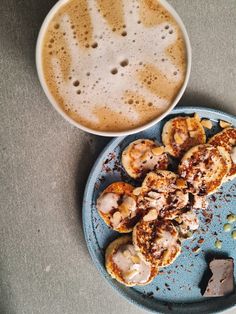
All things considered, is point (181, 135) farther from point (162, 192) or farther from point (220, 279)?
point (220, 279)

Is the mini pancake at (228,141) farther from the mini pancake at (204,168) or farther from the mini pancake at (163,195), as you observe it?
the mini pancake at (163,195)

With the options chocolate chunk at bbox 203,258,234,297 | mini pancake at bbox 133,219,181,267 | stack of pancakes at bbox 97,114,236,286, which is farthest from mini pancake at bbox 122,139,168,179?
chocolate chunk at bbox 203,258,234,297

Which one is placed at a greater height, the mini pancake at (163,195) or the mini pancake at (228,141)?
the mini pancake at (228,141)

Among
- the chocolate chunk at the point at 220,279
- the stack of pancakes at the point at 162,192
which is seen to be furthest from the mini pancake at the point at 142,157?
the chocolate chunk at the point at 220,279

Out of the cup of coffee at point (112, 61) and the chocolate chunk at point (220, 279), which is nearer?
the cup of coffee at point (112, 61)

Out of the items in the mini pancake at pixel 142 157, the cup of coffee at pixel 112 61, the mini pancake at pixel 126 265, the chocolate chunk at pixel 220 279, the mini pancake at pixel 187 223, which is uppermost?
the cup of coffee at pixel 112 61

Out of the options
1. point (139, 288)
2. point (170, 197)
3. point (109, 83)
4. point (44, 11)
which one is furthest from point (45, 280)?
point (44, 11)
